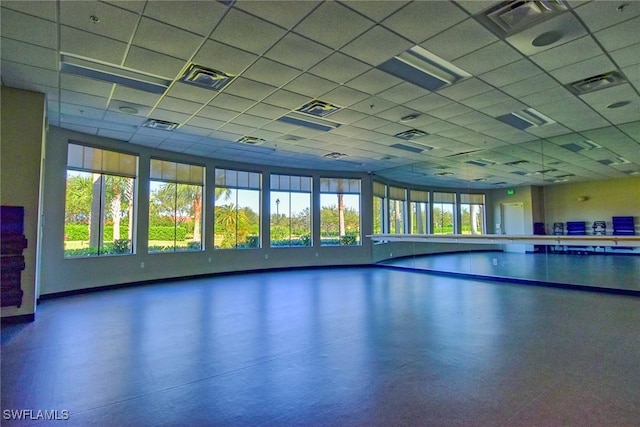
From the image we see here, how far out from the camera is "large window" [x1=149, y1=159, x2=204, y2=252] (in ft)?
27.9

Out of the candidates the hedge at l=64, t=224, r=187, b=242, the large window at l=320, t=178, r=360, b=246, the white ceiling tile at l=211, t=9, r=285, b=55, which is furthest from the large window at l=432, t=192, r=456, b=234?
the white ceiling tile at l=211, t=9, r=285, b=55

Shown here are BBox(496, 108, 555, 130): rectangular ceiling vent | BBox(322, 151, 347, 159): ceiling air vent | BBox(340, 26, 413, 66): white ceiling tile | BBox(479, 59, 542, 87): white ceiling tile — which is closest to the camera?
BBox(340, 26, 413, 66): white ceiling tile

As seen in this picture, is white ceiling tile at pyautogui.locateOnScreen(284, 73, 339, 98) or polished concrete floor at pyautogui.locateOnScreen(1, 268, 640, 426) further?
white ceiling tile at pyautogui.locateOnScreen(284, 73, 339, 98)

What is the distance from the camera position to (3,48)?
3771 millimetres

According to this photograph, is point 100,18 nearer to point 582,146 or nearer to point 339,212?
point 339,212

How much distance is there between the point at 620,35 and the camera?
11.5 feet

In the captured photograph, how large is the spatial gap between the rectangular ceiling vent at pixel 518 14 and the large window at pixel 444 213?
22.6ft

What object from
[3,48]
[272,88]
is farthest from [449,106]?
[3,48]

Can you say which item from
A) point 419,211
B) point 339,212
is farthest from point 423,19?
point 339,212

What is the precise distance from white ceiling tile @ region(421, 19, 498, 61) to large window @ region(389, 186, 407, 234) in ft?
25.2

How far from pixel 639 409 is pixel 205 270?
350 inches

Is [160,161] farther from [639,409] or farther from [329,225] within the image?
[639,409]

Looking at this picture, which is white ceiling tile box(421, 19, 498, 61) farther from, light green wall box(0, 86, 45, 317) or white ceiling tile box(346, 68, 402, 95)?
light green wall box(0, 86, 45, 317)

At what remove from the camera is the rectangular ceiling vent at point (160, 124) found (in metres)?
6.38
